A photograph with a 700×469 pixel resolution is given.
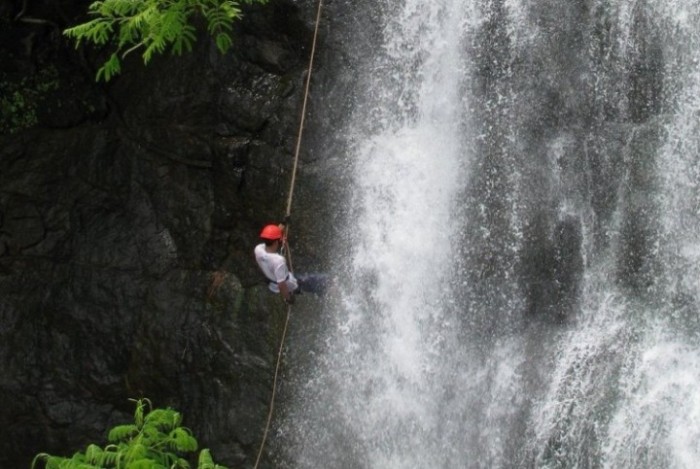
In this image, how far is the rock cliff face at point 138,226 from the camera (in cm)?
895

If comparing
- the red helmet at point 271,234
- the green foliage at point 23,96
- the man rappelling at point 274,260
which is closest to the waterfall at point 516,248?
the man rappelling at point 274,260

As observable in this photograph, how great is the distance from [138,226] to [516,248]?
4.19 m

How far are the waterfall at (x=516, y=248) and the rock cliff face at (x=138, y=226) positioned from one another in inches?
31.4

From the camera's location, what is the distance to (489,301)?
8.17 metres

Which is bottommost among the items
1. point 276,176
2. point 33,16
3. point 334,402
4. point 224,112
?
point 334,402

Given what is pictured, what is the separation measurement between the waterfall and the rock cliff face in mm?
798

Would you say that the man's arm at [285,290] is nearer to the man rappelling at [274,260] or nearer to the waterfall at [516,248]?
the man rappelling at [274,260]

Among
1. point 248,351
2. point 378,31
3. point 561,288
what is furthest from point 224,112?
point 561,288

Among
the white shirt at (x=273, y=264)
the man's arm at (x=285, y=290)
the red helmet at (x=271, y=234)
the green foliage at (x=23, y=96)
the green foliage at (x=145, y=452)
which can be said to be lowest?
the green foliage at (x=145, y=452)

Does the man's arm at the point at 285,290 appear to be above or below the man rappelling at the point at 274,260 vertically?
below

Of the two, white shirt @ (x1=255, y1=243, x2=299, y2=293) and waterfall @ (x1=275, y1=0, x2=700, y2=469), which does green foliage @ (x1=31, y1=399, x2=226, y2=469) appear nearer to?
white shirt @ (x1=255, y1=243, x2=299, y2=293)

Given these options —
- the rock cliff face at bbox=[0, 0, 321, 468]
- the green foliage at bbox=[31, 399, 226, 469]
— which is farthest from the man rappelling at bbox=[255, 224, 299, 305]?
the green foliage at bbox=[31, 399, 226, 469]

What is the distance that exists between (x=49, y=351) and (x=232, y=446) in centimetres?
252

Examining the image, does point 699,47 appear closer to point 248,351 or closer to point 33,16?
point 248,351
